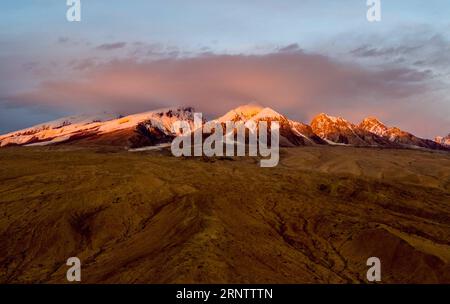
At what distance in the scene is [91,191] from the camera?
3541 inches

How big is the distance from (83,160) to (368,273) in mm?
81896

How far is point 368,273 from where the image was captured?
63.2 m

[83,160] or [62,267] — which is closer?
[62,267]

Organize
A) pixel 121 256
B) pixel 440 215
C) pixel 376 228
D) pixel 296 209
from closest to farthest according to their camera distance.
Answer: pixel 121 256 < pixel 376 228 < pixel 296 209 < pixel 440 215

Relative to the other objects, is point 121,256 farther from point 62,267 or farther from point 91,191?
point 91,191

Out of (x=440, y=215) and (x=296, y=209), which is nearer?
(x=296, y=209)
